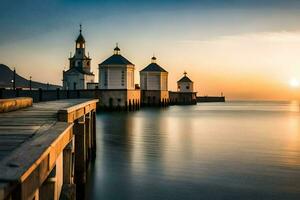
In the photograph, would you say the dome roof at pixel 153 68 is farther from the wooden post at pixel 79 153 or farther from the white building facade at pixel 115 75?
the wooden post at pixel 79 153

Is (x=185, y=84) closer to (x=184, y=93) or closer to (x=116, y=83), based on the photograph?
(x=184, y=93)

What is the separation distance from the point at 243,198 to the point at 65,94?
161ft

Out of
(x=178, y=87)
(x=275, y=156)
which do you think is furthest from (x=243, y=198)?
(x=178, y=87)

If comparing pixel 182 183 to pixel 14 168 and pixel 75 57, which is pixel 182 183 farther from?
pixel 75 57

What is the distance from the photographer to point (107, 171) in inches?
574

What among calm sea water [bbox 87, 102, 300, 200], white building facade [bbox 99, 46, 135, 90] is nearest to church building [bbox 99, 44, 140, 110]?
white building facade [bbox 99, 46, 135, 90]

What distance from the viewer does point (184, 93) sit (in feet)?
378

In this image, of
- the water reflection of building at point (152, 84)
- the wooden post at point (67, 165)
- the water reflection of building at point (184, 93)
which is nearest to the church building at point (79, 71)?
the water reflection of building at point (152, 84)

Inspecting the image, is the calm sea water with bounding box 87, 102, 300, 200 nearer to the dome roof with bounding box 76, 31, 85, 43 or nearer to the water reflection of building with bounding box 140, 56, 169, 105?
the water reflection of building with bounding box 140, 56, 169, 105

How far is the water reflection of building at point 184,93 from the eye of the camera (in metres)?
112

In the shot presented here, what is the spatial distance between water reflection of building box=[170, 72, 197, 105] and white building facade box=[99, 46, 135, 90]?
152ft

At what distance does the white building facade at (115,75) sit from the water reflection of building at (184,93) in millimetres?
46295

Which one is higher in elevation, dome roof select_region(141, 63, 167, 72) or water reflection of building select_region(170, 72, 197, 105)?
dome roof select_region(141, 63, 167, 72)

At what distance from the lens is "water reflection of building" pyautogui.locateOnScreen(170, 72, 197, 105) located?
11178 centimetres
